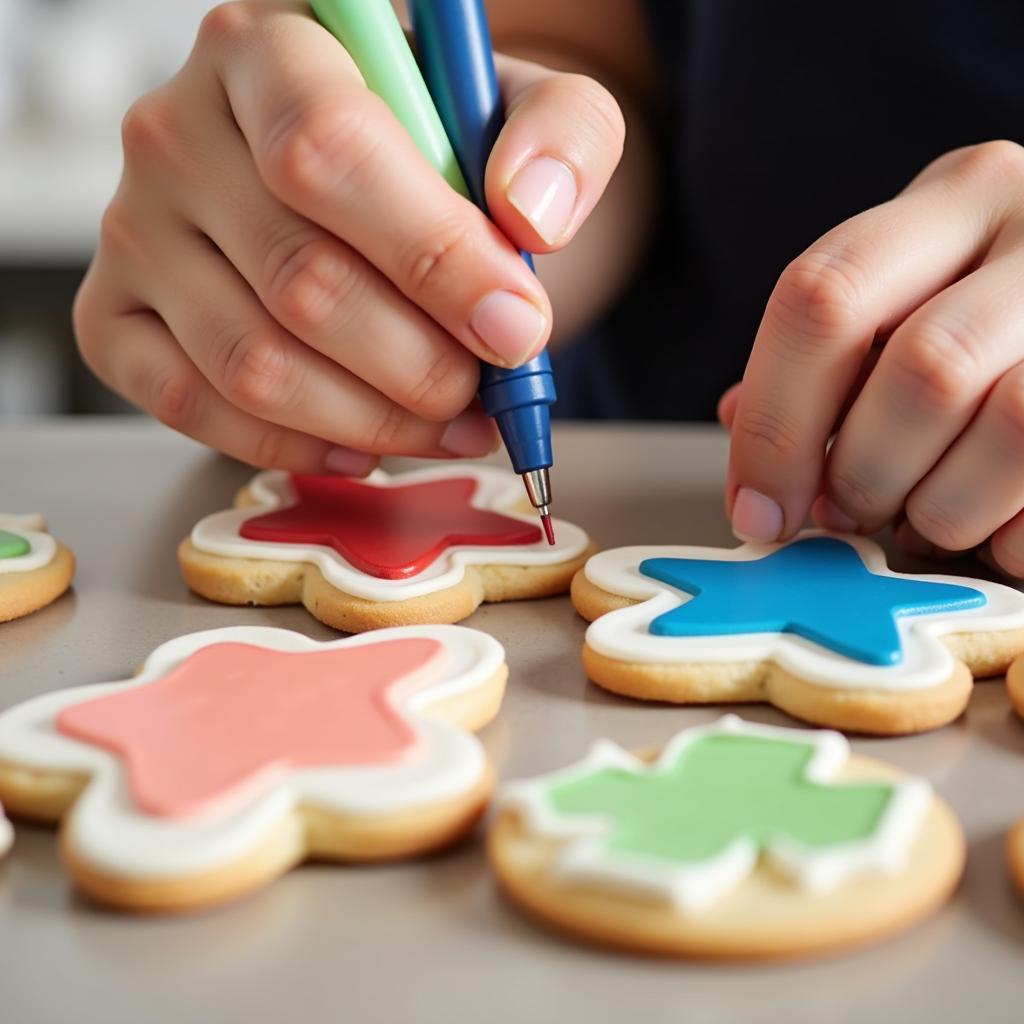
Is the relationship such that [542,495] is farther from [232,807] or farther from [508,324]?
[232,807]

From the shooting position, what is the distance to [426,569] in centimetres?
77

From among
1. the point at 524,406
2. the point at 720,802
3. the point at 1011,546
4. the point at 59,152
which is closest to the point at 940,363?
the point at 1011,546

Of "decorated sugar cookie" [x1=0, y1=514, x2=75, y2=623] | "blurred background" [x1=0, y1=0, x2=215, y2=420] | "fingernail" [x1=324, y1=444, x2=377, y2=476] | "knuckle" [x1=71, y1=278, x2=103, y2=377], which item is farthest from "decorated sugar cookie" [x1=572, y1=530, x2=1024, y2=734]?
"blurred background" [x1=0, y1=0, x2=215, y2=420]

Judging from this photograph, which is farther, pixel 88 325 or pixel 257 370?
pixel 88 325

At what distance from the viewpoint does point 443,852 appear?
0.49m

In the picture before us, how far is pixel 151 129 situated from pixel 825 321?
0.46 meters

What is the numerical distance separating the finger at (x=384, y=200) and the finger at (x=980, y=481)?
10.1 inches

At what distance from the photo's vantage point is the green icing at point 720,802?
1.50 feet

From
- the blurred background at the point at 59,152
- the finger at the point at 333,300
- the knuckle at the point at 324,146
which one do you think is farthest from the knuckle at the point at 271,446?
the blurred background at the point at 59,152

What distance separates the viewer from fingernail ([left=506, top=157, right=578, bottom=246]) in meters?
0.71

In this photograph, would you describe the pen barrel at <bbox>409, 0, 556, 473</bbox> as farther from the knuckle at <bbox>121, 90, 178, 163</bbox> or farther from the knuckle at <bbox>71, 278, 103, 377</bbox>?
the knuckle at <bbox>71, 278, 103, 377</bbox>

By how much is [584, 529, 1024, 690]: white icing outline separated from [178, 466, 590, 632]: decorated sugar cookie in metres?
0.07

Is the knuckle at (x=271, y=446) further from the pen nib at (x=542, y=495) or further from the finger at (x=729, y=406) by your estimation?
the finger at (x=729, y=406)

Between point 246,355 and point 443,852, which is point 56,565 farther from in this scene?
point 443,852
